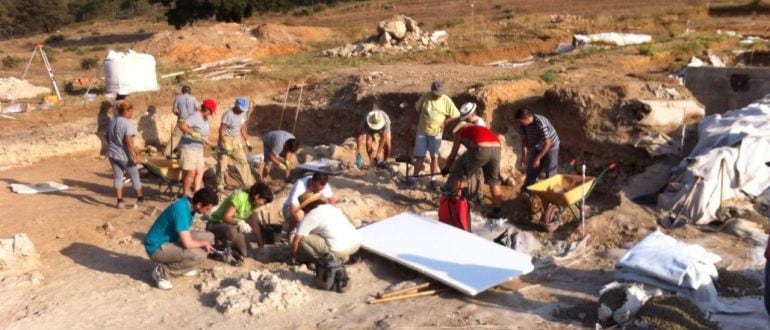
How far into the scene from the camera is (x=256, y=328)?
6.30 meters

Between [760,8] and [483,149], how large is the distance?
2358 centimetres

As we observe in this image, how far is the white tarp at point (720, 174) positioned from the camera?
9.10m

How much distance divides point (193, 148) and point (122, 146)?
35.4 inches

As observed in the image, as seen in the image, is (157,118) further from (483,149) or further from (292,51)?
(292,51)

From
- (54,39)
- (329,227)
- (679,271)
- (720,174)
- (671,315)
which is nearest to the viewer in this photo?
(671,315)

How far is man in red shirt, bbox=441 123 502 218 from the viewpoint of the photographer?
9.03 metres

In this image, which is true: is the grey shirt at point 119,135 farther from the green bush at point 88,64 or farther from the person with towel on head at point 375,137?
the green bush at point 88,64

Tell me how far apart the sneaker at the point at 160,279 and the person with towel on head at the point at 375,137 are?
4.57 m

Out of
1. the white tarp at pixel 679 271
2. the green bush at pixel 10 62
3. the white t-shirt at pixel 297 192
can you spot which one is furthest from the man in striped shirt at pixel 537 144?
the green bush at pixel 10 62

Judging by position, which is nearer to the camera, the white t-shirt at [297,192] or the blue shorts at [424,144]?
the white t-shirt at [297,192]

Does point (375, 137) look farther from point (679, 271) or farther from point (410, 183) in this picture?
point (679, 271)

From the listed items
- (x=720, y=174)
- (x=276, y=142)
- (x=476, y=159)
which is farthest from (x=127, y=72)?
(x=720, y=174)

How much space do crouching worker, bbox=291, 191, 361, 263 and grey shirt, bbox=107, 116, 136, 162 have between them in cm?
327

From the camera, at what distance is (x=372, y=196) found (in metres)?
10.0
